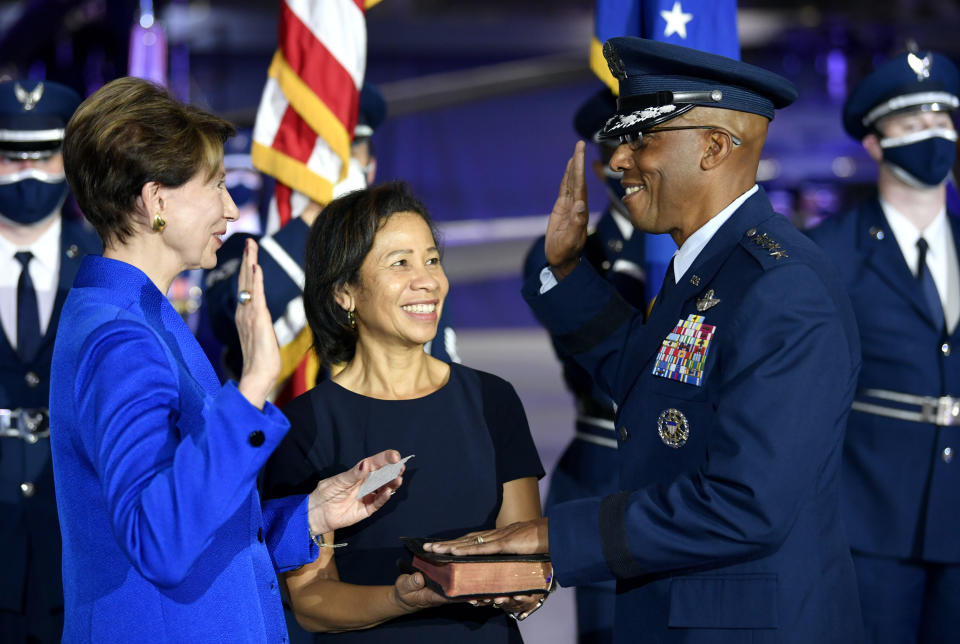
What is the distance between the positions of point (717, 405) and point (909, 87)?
5.77 ft

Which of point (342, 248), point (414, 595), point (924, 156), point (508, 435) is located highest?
point (924, 156)

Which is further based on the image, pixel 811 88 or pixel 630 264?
pixel 811 88

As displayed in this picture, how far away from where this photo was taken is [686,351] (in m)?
1.62

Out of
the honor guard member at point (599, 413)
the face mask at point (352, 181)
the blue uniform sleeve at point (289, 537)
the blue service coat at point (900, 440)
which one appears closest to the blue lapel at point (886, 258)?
the blue service coat at point (900, 440)

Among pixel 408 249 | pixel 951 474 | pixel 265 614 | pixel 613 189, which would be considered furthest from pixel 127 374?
pixel 951 474

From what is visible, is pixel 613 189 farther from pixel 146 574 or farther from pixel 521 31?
pixel 521 31

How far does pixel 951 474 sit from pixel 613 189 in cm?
120

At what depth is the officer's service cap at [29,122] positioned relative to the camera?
279 centimetres

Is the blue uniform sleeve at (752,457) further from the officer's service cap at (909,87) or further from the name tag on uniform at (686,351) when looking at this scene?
the officer's service cap at (909,87)

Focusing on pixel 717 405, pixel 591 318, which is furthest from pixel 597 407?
pixel 717 405

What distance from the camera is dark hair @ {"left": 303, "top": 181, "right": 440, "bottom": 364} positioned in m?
2.00

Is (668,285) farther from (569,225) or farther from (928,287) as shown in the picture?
(928,287)

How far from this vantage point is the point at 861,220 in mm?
2904

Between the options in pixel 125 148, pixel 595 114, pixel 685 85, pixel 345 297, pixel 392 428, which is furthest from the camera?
pixel 595 114
